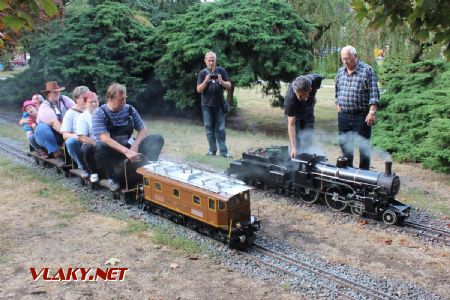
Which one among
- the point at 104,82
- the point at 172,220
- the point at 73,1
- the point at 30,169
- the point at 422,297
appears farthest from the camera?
the point at 73,1

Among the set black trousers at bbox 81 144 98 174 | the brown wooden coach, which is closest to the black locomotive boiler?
the brown wooden coach

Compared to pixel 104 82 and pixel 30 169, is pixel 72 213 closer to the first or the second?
pixel 30 169

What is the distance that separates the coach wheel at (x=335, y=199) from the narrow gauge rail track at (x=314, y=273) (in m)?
1.76

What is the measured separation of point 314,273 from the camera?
4973 millimetres

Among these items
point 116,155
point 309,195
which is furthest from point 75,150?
point 309,195

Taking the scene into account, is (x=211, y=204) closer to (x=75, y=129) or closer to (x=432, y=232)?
(x=432, y=232)

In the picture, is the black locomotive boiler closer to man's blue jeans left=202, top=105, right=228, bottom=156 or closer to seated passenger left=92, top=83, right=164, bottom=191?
seated passenger left=92, top=83, right=164, bottom=191

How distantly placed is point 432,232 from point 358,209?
103 cm

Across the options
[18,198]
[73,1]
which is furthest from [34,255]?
[73,1]

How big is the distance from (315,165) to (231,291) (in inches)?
121

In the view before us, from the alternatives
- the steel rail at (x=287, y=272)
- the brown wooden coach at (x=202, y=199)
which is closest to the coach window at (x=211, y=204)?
the brown wooden coach at (x=202, y=199)

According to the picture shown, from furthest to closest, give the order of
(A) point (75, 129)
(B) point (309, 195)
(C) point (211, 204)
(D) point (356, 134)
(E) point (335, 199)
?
(A) point (75, 129)
(D) point (356, 134)
(B) point (309, 195)
(E) point (335, 199)
(C) point (211, 204)

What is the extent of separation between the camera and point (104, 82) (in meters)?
16.0

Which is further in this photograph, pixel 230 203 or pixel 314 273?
pixel 230 203
